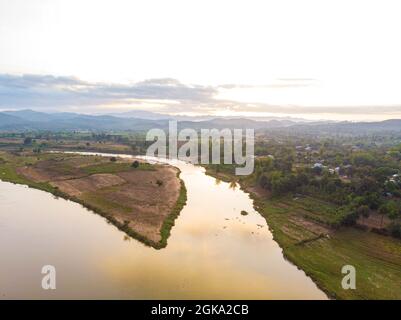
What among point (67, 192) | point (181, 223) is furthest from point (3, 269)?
point (67, 192)

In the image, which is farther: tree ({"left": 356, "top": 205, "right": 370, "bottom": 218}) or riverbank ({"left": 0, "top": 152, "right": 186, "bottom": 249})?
tree ({"left": 356, "top": 205, "right": 370, "bottom": 218})

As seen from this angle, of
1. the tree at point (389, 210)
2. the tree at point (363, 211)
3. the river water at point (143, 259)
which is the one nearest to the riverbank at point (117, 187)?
the river water at point (143, 259)

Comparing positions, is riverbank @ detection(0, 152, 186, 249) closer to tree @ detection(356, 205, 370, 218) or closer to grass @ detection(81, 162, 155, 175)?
grass @ detection(81, 162, 155, 175)

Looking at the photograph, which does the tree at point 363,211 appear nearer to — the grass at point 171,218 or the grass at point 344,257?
the grass at point 344,257

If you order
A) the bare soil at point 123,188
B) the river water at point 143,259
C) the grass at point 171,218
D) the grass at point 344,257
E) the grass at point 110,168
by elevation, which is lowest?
the grass at point 344,257

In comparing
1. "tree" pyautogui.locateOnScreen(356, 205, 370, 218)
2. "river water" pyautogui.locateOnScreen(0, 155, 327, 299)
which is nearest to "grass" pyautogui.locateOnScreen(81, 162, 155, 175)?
"river water" pyautogui.locateOnScreen(0, 155, 327, 299)
